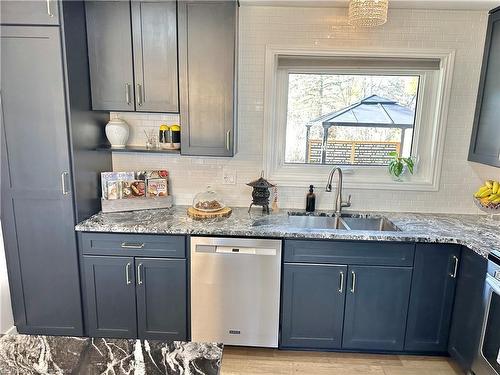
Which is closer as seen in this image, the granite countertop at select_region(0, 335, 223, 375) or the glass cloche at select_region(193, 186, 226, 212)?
the granite countertop at select_region(0, 335, 223, 375)

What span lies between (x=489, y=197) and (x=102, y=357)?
2717 millimetres

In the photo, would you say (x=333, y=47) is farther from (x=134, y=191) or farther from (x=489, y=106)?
(x=134, y=191)

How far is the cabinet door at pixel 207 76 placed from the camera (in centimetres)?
229

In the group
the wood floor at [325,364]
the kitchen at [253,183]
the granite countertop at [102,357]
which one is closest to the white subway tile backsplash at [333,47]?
the kitchen at [253,183]

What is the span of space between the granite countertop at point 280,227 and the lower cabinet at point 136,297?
→ 0.23m

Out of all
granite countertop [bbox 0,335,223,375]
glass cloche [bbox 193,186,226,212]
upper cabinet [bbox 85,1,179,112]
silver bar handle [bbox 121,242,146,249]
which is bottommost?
silver bar handle [bbox 121,242,146,249]

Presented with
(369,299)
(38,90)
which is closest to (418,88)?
(369,299)

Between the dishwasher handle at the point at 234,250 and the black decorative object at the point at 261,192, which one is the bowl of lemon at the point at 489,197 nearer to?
the black decorative object at the point at 261,192

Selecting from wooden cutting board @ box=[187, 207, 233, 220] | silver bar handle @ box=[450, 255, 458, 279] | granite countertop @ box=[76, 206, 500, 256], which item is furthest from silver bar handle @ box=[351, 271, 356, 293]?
wooden cutting board @ box=[187, 207, 233, 220]

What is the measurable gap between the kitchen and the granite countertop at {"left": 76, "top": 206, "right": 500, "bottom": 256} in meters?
0.02

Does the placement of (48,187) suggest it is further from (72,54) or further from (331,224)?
(331,224)

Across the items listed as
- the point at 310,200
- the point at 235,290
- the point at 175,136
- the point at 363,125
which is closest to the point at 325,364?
the point at 235,290

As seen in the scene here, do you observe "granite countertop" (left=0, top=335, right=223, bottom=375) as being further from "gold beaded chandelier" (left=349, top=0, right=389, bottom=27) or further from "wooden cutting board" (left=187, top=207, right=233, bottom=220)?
"gold beaded chandelier" (left=349, top=0, right=389, bottom=27)

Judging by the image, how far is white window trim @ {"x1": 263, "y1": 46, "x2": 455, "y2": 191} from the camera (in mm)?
2560
